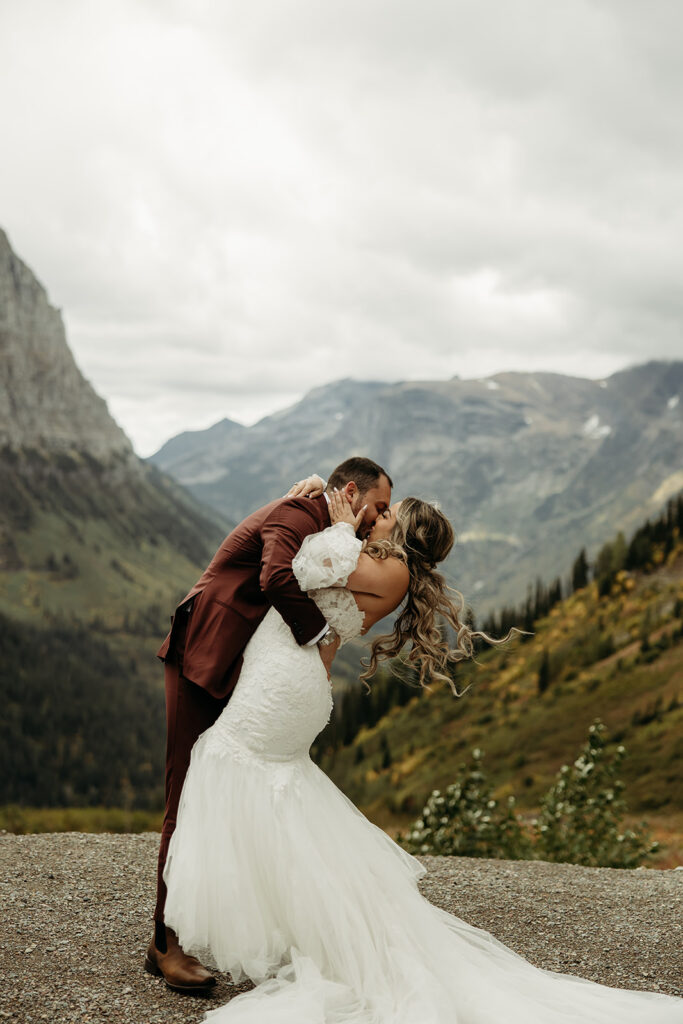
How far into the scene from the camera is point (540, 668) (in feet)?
106

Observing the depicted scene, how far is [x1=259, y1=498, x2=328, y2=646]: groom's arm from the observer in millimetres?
4832

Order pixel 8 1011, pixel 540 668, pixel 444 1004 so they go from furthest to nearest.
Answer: pixel 540 668 → pixel 8 1011 → pixel 444 1004

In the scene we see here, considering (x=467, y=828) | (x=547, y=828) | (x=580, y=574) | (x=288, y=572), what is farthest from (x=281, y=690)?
(x=580, y=574)

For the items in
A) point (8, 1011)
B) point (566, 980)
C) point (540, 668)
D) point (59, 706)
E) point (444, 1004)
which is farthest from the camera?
point (59, 706)

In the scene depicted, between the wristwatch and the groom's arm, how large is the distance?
2.6 inches

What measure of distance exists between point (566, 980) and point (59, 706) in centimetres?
15674

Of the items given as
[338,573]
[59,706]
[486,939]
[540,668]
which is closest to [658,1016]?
[486,939]

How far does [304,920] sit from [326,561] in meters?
2.01

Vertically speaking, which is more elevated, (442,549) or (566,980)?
(442,549)

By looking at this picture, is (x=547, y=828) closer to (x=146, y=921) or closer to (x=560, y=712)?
(x=146, y=921)

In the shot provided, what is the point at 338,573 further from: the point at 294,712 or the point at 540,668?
the point at 540,668

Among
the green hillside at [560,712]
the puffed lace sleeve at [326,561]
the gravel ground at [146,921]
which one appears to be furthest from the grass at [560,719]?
the puffed lace sleeve at [326,561]

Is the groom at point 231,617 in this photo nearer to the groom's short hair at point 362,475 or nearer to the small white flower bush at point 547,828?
the groom's short hair at point 362,475

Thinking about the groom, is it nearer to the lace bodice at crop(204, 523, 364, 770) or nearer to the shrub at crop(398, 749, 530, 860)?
the lace bodice at crop(204, 523, 364, 770)
